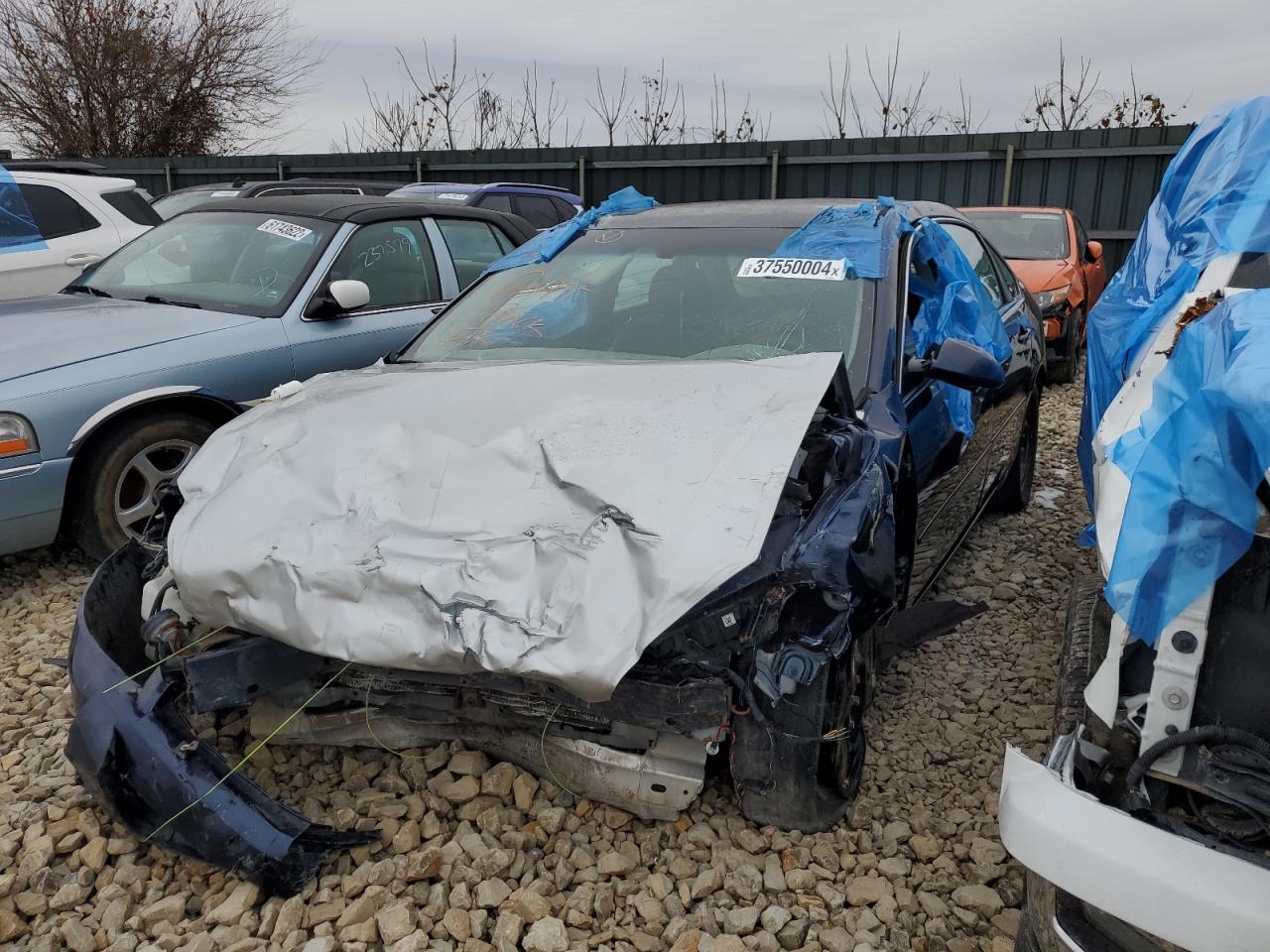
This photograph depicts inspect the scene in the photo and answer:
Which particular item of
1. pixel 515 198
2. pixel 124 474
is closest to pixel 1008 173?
pixel 515 198

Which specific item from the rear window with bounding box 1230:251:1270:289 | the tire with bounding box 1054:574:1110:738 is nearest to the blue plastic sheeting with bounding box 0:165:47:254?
the tire with bounding box 1054:574:1110:738

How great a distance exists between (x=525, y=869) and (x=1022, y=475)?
3.50 m

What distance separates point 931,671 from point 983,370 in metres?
1.09

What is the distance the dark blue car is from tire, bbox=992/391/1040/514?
5.40m

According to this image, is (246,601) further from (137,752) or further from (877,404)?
(877,404)

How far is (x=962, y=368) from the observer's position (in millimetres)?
2939

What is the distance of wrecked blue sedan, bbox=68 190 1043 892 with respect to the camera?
2049 millimetres

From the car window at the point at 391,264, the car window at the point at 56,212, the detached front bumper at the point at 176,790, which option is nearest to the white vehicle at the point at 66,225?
the car window at the point at 56,212

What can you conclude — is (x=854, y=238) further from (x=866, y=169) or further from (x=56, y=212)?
(x=866, y=169)

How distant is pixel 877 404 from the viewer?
9.24 feet

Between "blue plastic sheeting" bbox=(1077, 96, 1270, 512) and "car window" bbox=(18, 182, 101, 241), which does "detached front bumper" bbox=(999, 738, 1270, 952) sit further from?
"car window" bbox=(18, 182, 101, 241)

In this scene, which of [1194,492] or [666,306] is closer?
[1194,492]

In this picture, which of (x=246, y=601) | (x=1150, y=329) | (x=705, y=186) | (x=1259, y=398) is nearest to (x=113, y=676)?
(x=246, y=601)

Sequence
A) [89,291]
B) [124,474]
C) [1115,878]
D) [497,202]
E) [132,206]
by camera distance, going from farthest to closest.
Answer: [497,202] → [132,206] → [89,291] → [124,474] → [1115,878]
